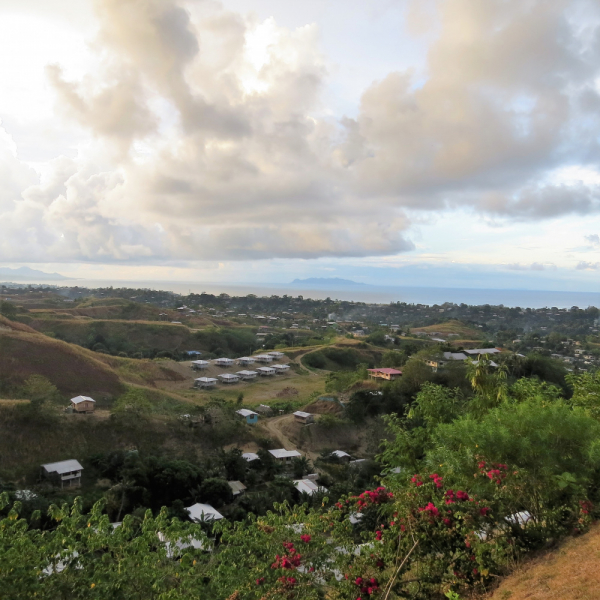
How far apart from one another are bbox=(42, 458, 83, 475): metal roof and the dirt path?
A: 477 inches

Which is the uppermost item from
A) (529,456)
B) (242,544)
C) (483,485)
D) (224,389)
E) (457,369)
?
(529,456)

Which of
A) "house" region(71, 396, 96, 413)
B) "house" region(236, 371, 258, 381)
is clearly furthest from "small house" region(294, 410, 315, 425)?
"house" region(236, 371, 258, 381)

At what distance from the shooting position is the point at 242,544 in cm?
665

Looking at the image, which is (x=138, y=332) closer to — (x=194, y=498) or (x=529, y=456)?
(x=194, y=498)

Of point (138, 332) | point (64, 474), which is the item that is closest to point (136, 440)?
point (64, 474)

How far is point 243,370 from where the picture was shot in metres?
47.1

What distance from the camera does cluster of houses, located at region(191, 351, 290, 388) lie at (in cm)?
4166

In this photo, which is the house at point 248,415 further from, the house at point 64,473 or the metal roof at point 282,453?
the house at point 64,473

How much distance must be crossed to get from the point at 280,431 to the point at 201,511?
44.3 feet

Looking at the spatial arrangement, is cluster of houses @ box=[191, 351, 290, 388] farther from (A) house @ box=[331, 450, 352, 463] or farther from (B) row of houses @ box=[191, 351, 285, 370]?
(A) house @ box=[331, 450, 352, 463]

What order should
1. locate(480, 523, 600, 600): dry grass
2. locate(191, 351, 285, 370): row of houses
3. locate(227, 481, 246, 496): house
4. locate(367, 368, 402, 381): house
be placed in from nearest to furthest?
locate(480, 523, 600, 600): dry grass, locate(227, 481, 246, 496): house, locate(367, 368, 402, 381): house, locate(191, 351, 285, 370): row of houses

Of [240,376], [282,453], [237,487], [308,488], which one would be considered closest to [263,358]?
[240,376]

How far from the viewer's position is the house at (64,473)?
58.7 ft

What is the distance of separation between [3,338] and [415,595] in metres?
37.1
